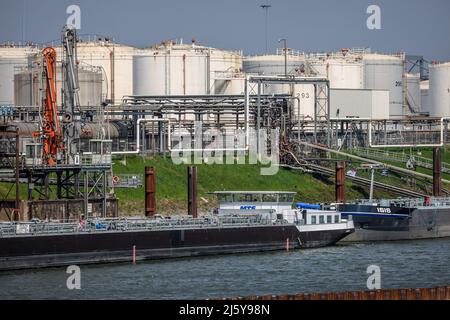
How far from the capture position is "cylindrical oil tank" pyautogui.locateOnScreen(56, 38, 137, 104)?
440 ft

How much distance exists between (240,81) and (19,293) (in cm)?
7293

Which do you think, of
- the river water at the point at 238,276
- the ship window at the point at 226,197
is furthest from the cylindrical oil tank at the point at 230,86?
the river water at the point at 238,276

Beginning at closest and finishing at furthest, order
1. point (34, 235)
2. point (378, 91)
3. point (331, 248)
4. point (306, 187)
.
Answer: point (34, 235) → point (331, 248) → point (306, 187) → point (378, 91)

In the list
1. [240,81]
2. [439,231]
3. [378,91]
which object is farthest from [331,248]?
[378,91]

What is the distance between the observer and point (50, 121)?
90.5 metres

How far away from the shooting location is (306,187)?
111688 mm

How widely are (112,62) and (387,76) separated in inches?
1500

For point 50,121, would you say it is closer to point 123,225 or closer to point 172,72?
point 123,225

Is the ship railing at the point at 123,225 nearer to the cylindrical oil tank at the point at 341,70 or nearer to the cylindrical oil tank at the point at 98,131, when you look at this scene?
the cylindrical oil tank at the point at 98,131

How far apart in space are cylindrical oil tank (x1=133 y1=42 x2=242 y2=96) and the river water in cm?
4952

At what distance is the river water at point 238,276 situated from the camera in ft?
206

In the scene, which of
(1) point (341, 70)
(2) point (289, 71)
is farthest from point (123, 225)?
(1) point (341, 70)

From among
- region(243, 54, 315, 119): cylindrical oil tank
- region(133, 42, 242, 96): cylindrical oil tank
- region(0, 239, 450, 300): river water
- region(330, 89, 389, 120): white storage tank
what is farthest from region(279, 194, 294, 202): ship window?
region(330, 89, 389, 120): white storage tank

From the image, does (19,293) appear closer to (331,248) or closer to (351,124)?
(331,248)
